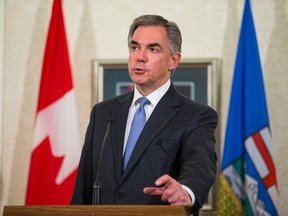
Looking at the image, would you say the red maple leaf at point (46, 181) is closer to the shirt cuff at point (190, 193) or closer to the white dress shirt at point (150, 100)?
the white dress shirt at point (150, 100)

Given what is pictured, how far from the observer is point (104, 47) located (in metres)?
4.72

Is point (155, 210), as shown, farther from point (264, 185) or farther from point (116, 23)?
point (116, 23)

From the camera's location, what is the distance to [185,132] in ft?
8.86

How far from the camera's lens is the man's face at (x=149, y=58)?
2.84m

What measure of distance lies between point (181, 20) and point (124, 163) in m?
2.22

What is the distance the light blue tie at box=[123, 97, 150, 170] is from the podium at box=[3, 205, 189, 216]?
65 cm

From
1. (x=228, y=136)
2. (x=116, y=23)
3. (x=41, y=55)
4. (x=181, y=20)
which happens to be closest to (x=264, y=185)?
(x=228, y=136)

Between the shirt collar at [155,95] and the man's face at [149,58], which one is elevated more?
the man's face at [149,58]

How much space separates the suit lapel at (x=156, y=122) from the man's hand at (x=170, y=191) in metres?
0.47

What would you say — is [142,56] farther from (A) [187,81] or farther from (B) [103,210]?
(A) [187,81]

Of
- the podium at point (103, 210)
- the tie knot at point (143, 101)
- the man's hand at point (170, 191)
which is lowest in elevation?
the podium at point (103, 210)

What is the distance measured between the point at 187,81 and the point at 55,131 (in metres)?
1.15

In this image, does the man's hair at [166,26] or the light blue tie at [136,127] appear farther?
the man's hair at [166,26]

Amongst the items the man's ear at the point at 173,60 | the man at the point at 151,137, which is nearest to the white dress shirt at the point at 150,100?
the man at the point at 151,137
